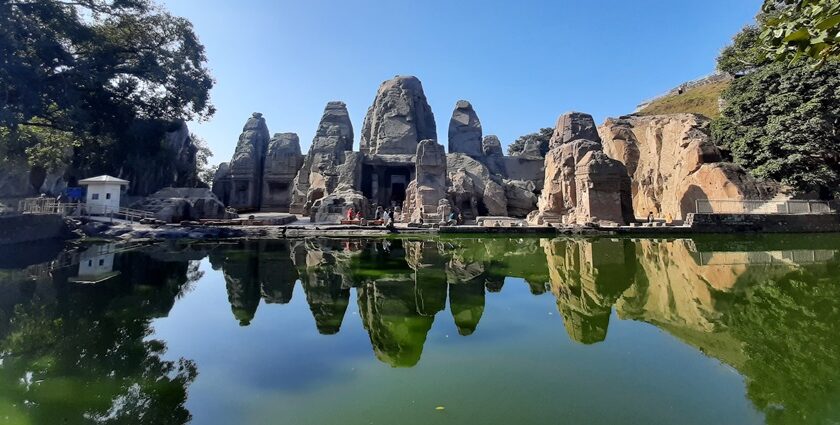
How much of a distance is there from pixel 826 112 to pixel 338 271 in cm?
2073

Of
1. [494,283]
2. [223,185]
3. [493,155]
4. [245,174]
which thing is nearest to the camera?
[494,283]

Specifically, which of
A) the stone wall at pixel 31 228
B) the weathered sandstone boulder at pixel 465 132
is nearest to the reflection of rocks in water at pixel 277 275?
the stone wall at pixel 31 228

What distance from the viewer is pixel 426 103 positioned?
40.3 m

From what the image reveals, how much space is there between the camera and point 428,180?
2270 cm

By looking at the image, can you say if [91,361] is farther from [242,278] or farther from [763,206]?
[763,206]

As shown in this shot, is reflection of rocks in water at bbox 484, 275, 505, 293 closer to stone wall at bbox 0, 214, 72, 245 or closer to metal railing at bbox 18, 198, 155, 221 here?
stone wall at bbox 0, 214, 72, 245

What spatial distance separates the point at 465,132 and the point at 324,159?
45.3 feet

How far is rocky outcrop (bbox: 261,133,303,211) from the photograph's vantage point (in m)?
36.2

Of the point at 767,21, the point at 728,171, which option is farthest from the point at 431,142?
the point at 767,21

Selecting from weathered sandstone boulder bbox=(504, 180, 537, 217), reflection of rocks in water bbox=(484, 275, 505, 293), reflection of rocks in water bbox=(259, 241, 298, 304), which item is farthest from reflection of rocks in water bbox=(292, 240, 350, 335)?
weathered sandstone boulder bbox=(504, 180, 537, 217)

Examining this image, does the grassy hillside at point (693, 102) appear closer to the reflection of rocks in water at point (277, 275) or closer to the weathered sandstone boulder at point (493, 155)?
the weathered sandstone boulder at point (493, 155)

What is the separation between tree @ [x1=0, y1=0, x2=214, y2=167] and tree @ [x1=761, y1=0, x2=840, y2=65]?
17.9 meters

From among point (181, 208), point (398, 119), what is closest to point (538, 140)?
point (398, 119)

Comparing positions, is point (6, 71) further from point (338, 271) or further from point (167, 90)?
point (338, 271)
